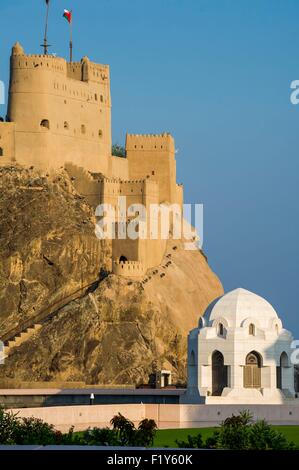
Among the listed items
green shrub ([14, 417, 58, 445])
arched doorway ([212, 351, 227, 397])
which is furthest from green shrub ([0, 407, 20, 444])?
arched doorway ([212, 351, 227, 397])

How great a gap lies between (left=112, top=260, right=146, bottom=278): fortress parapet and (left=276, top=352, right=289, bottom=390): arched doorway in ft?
114

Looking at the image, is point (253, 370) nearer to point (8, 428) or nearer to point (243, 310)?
point (243, 310)

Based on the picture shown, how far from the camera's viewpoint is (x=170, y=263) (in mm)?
118812

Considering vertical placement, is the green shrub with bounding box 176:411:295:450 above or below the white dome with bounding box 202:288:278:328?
below

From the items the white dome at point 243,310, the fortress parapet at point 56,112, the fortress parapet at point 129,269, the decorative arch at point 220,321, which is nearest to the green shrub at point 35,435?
the decorative arch at point 220,321

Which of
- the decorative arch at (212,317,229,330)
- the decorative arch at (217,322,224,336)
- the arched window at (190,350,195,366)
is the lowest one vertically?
the arched window at (190,350,195,366)

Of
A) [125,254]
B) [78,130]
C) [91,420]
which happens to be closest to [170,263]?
[125,254]

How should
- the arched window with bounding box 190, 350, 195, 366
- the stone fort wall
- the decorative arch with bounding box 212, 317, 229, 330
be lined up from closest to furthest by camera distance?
the decorative arch with bounding box 212, 317, 229, 330 → the arched window with bounding box 190, 350, 195, 366 → the stone fort wall

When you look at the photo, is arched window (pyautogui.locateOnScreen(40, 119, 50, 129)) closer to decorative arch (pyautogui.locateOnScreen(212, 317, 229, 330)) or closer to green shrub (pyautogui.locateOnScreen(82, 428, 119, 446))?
decorative arch (pyautogui.locateOnScreen(212, 317, 229, 330))

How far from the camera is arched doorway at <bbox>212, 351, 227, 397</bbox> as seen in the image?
258 ft

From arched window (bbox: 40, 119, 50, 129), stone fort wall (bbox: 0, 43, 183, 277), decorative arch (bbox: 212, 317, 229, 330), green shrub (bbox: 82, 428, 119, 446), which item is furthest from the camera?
arched window (bbox: 40, 119, 50, 129)

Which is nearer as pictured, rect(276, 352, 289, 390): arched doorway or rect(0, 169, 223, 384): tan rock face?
rect(276, 352, 289, 390): arched doorway

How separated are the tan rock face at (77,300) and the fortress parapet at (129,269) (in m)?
0.55

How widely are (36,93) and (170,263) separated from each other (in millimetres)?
17385
